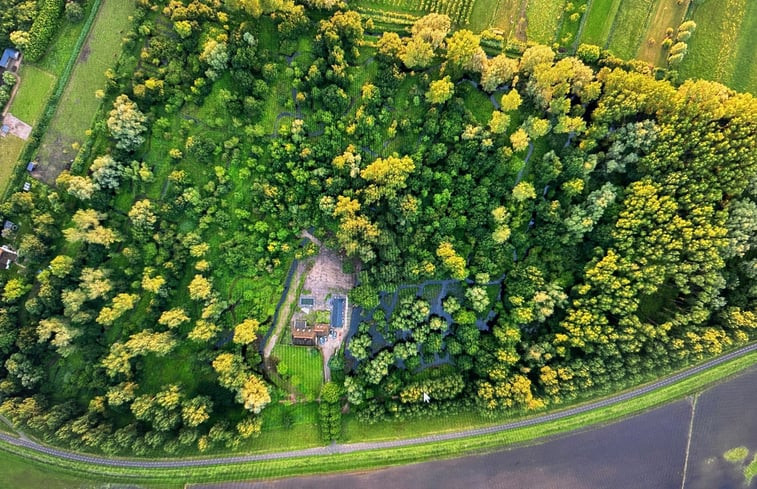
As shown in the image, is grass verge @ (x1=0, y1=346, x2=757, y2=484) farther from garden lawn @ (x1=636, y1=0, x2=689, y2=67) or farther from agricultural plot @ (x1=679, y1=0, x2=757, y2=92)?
garden lawn @ (x1=636, y1=0, x2=689, y2=67)

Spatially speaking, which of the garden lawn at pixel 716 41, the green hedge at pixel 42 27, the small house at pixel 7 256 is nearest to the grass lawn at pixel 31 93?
the green hedge at pixel 42 27

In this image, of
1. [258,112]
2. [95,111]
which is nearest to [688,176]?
[258,112]

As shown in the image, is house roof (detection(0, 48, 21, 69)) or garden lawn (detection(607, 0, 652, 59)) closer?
house roof (detection(0, 48, 21, 69))

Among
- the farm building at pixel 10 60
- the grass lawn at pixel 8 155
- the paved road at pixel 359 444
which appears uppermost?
the farm building at pixel 10 60

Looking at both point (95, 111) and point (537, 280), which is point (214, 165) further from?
point (537, 280)

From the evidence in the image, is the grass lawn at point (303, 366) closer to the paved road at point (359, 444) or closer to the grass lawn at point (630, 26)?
the paved road at point (359, 444)

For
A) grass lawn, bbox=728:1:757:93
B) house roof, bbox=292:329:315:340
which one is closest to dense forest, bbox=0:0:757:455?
house roof, bbox=292:329:315:340

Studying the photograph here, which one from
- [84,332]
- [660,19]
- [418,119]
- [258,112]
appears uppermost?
[660,19]
